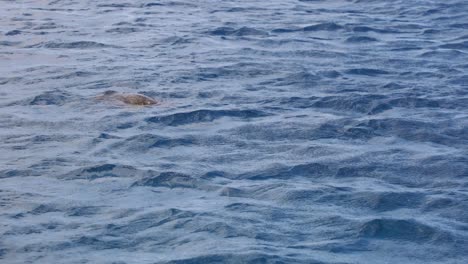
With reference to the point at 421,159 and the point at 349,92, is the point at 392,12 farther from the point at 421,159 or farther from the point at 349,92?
the point at 421,159

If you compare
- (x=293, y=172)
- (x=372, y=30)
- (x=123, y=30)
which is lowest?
(x=372, y=30)

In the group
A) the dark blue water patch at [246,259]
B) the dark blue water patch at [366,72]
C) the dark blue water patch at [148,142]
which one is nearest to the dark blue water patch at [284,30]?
the dark blue water patch at [366,72]

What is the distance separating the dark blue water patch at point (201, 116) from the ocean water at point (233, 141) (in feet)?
0.12

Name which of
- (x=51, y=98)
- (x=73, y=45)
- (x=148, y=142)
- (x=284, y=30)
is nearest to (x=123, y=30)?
(x=73, y=45)

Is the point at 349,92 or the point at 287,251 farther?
the point at 349,92

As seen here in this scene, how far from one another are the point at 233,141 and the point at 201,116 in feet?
3.54

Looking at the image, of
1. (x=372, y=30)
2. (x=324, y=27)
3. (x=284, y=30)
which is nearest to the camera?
(x=284, y=30)

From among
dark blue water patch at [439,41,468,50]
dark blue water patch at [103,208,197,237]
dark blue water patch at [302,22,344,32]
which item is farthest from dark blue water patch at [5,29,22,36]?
dark blue water patch at [103,208,197,237]

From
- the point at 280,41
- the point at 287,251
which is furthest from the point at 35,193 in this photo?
the point at 280,41

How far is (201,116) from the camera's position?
12.1 meters

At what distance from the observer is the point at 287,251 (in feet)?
26.3

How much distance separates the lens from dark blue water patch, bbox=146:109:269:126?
11.8 m

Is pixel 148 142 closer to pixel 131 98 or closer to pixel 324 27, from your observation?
pixel 131 98

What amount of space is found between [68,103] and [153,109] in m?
1.10
